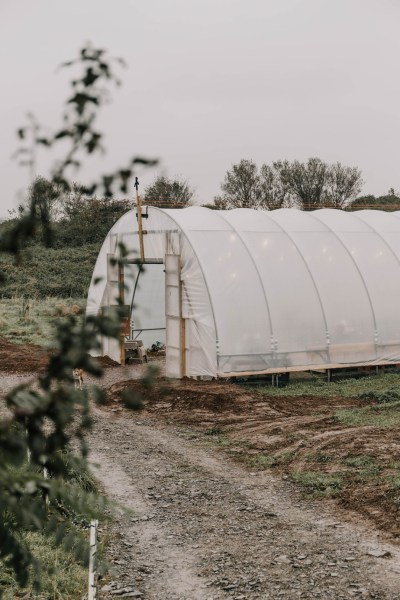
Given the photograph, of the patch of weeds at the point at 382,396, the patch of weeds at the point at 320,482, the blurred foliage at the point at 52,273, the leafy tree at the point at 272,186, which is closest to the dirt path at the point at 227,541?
the patch of weeds at the point at 320,482

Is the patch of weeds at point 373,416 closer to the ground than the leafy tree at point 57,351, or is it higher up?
closer to the ground

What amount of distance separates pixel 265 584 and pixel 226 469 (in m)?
4.03

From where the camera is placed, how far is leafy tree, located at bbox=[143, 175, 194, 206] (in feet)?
178

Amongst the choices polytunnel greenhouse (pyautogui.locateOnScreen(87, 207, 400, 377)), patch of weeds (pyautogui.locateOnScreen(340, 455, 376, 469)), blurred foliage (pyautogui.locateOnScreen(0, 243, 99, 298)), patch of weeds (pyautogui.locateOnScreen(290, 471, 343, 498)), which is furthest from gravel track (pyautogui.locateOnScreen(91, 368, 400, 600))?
blurred foliage (pyautogui.locateOnScreen(0, 243, 99, 298))

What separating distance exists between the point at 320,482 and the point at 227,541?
2.41 metres

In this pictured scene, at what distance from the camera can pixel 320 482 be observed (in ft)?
31.7

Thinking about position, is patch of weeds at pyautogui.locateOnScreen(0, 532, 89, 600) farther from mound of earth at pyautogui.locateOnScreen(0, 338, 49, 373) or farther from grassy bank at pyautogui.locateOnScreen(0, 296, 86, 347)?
grassy bank at pyautogui.locateOnScreen(0, 296, 86, 347)

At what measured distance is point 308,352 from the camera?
1806cm

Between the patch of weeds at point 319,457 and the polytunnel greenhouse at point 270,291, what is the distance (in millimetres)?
6263

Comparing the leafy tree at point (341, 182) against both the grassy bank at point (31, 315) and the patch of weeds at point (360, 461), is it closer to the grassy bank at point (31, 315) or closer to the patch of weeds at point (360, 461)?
the grassy bank at point (31, 315)

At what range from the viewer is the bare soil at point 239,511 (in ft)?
21.8

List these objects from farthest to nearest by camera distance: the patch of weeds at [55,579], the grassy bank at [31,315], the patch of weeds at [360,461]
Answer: the grassy bank at [31,315] → the patch of weeds at [360,461] → the patch of weeds at [55,579]

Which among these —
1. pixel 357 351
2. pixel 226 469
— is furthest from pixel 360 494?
pixel 357 351

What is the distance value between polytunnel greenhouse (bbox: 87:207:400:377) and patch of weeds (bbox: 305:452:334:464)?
6263mm
